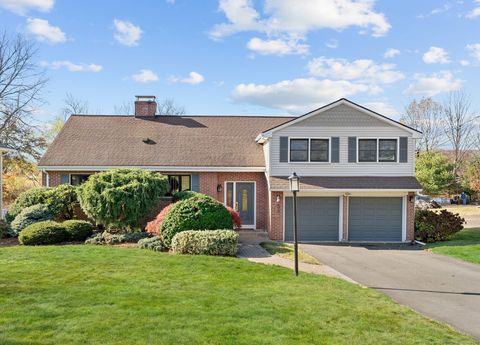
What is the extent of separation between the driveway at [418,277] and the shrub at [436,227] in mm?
1886

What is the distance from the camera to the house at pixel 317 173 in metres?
19.1

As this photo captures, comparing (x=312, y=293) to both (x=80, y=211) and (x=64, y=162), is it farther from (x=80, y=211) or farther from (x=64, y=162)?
(x=64, y=162)

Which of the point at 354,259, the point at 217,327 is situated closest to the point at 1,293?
the point at 217,327

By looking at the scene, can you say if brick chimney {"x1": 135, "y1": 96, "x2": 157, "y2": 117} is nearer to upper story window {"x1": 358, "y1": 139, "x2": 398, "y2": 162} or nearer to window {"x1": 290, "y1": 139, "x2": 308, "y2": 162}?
window {"x1": 290, "y1": 139, "x2": 308, "y2": 162}

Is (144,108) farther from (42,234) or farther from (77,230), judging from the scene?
(42,234)

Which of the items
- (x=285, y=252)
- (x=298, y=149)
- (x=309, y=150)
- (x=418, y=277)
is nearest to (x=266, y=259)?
(x=285, y=252)

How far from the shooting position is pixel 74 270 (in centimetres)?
1061

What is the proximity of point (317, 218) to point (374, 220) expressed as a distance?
2.69 m

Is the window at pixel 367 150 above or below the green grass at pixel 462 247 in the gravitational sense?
above

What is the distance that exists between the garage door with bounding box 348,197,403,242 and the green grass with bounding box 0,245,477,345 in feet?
29.0

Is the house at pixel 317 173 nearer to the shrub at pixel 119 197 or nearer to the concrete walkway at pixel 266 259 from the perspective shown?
the concrete walkway at pixel 266 259

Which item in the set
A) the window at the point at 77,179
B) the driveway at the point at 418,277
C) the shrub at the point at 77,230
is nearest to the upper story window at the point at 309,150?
the driveway at the point at 418,277

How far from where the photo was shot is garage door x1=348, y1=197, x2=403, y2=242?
1944 centimetres

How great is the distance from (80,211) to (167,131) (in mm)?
6624
